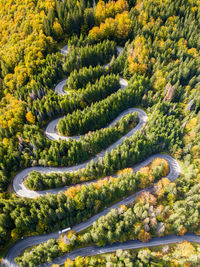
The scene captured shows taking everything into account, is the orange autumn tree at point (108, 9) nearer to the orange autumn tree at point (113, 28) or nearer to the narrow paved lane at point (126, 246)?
the orange autumn tree at point (113, 28)

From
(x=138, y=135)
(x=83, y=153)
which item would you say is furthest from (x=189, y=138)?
(x=83, y=153)

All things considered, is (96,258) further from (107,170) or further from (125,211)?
(107,170)

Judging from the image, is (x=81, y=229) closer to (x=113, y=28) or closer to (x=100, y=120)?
(x=100, y=120)

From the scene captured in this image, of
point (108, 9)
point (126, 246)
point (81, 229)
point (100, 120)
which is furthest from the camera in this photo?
point (108, 9)

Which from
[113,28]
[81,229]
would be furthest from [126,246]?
[113,28]

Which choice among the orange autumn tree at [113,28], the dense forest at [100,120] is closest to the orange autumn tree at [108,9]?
the dense forest at [100,120]

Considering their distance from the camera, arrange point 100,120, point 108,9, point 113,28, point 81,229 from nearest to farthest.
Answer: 1. point 81,229
2. point 100,120
3. point 113,28
4. point 108,9

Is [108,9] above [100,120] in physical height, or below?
above

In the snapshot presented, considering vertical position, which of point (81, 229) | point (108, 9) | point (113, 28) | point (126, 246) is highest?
point (108, 9)

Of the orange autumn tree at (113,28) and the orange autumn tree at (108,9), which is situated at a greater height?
the orange autumn tree at (108,9)

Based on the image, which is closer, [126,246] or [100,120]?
[126,246]
